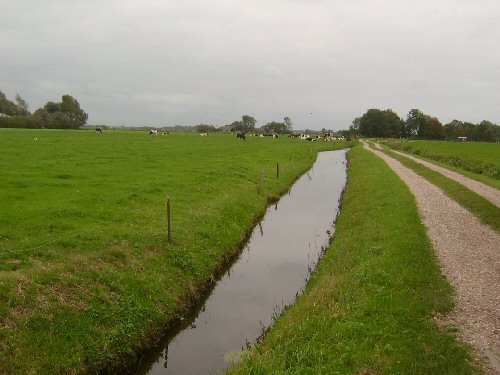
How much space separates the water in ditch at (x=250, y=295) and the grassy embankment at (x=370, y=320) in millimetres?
1119

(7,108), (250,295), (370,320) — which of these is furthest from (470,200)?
(7,108)

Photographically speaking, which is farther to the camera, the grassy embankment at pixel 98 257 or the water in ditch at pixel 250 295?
the water in ditch at pixel 250 295

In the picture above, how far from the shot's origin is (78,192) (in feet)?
78.7

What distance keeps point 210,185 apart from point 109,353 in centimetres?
2045

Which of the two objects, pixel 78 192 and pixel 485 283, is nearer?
pixel 485 283

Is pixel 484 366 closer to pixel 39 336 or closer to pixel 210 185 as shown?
pixel 39 336

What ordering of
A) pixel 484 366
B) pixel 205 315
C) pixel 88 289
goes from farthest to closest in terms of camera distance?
pixel 205 315 → pixel 88 289 → pixel 484 366

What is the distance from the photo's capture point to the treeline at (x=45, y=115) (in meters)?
120

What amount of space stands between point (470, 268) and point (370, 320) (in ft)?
18.3

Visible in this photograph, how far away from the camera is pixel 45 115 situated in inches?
5561

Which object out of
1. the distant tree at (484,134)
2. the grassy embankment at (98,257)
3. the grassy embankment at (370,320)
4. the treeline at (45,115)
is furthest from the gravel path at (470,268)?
the distant tree at (484,134)

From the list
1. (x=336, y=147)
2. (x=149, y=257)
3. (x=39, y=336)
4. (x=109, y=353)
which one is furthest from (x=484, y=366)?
(x=336, y=147)

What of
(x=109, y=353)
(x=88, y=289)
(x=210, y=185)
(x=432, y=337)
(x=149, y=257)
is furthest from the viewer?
(x=210, y=185)

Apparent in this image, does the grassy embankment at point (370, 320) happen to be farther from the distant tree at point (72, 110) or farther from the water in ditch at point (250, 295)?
the distant tree at point (72, 110)
